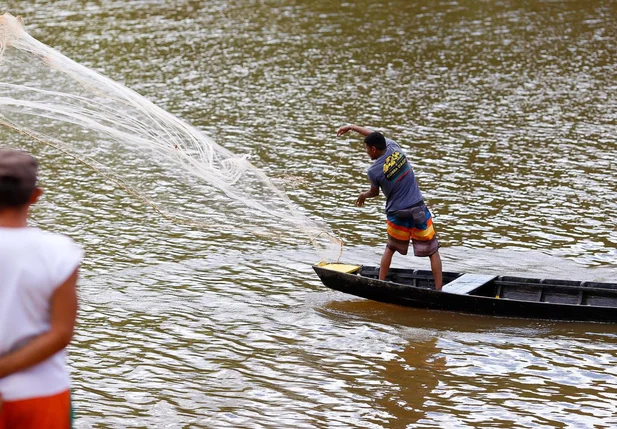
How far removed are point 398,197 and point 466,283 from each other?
1.28 metres

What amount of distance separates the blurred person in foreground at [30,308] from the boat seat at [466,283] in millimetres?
6839

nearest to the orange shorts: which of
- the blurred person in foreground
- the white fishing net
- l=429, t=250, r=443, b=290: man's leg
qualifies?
the blurred person in foreground

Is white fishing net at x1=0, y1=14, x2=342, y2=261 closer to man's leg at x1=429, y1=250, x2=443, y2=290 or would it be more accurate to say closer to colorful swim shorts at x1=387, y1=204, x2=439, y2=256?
colorful swim shorts at x1=387, y1=204, x2=439, y2=256

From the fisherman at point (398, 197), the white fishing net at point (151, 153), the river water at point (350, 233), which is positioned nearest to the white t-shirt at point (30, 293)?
the river water at point (350, 233)

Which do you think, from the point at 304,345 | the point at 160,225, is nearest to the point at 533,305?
the point at 304,345

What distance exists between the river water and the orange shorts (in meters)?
3.99

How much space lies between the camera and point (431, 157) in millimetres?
17562

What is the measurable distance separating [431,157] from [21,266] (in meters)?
14.0

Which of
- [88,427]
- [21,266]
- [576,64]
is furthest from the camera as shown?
[576,64]

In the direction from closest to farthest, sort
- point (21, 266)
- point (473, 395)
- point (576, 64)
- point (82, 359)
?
point (21, 266), point (473, 395), point (82, 359), point (576, 64)

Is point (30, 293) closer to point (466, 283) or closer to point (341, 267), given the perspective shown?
point (341, 267)

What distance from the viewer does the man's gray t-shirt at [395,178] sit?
413 inches

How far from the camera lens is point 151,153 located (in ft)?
55.9

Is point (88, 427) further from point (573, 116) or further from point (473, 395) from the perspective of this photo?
point (573, 116)
